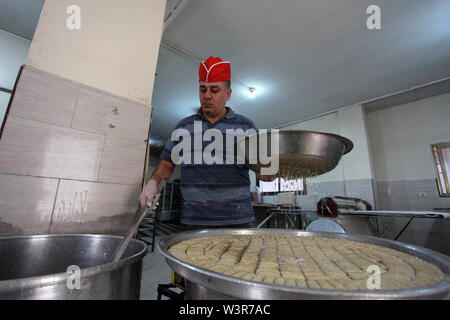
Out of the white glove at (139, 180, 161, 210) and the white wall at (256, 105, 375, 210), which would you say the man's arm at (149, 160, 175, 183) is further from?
the white wall at (256, 105, 375, 210)

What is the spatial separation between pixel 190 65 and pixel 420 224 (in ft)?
16.9

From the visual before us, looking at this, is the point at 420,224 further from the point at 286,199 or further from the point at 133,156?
the point at 133,156

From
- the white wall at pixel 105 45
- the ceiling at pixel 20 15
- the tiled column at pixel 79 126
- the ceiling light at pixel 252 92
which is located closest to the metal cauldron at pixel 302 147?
the tiled column at pixel 79 126

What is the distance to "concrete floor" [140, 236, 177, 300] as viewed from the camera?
2093 millimetres

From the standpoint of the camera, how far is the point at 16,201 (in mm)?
846

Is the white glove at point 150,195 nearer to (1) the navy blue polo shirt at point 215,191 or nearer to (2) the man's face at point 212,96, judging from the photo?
(1) the navy blue polo shirt at point 215,191

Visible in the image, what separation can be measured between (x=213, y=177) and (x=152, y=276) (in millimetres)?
2088

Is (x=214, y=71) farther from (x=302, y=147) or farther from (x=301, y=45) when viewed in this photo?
(x=301, y=45)

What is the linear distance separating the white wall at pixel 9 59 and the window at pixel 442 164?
6731mm

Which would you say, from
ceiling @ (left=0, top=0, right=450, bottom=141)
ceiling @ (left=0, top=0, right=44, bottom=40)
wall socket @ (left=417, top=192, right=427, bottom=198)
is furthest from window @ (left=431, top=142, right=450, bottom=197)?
ceiling @ (left=0, top=0, right=44, bottom=40)

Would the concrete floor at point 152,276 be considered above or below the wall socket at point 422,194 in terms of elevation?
below

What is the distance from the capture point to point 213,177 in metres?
1.22

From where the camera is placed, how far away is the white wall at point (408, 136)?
4070mm
